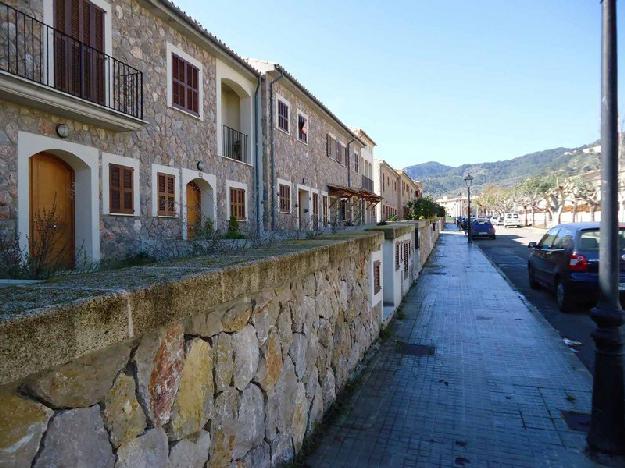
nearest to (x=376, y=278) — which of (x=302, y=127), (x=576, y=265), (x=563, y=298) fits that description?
(x=576, y=265)

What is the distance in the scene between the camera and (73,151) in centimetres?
857

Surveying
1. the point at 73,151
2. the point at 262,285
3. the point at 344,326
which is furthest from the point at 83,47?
the point at 262,285

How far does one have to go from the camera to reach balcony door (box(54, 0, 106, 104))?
27.1 ft

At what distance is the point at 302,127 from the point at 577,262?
13.1 metres

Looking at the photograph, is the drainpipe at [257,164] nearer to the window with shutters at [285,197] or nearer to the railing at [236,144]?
the railing at [236,144]

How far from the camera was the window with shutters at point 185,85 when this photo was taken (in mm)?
11438

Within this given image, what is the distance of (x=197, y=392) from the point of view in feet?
7.01

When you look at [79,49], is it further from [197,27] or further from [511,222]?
→ [511,222]

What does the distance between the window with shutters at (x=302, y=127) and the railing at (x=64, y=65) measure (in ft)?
30.7

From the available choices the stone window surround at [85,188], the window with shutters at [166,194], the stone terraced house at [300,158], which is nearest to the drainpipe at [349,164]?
the stone terraced house at [300,158]

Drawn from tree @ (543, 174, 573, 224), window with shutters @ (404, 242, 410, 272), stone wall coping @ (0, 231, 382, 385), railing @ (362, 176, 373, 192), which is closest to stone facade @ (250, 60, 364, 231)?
window with shutters @ (404, 242, 410, 272)

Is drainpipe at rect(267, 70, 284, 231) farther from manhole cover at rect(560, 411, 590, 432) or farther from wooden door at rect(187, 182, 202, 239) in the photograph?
manhole cover at rect(560, 411, 590, 432)

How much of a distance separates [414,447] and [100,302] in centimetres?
300

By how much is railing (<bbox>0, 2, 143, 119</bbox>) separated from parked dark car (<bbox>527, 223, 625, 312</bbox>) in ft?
29.8
